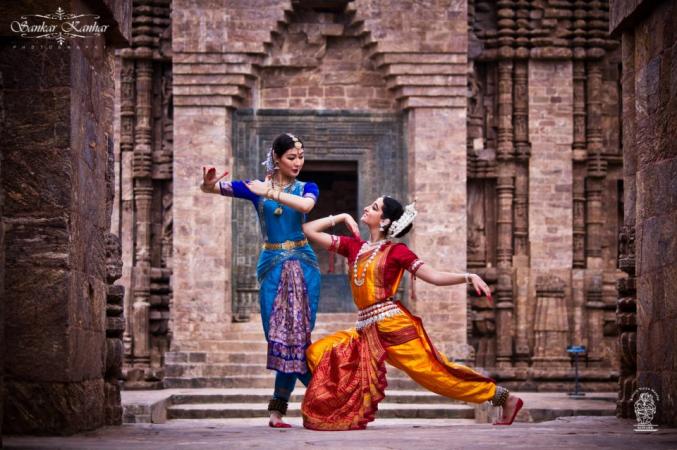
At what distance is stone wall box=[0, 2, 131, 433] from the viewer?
7.30 m

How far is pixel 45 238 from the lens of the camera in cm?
738

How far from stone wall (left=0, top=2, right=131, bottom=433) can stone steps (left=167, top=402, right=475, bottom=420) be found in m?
4.75

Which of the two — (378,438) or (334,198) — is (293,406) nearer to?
(378,438)

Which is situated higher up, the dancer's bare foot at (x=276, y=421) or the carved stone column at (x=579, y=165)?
the carved stone column at (x=579, y=165)

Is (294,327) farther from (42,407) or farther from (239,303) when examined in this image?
(239,303)

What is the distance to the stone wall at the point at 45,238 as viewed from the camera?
730 cm

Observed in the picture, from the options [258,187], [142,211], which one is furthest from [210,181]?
[142,211]

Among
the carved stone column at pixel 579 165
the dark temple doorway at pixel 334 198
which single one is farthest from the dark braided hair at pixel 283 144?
the dark temple doorway at pixel 334 198

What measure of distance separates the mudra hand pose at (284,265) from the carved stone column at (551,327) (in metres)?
9.21

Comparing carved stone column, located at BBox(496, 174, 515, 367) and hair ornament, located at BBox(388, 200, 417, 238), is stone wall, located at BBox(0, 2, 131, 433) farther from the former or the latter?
carved stone column, located at BBox(496, 174, 515, 367)

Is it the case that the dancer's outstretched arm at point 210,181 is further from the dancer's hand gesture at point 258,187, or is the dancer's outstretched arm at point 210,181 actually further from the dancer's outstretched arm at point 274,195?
the dancer's hand gesture at point 258,187

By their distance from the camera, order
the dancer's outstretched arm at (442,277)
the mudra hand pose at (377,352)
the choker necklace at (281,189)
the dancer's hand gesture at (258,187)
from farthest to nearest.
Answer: the choker necklace at (281,189)
the dancer's hand gesture at (258,187)
the mudra hand pose at (377,352)
the dancer's outstretched arm at (442,277)

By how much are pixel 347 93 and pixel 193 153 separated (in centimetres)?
220

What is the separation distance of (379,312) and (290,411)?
4420mm
